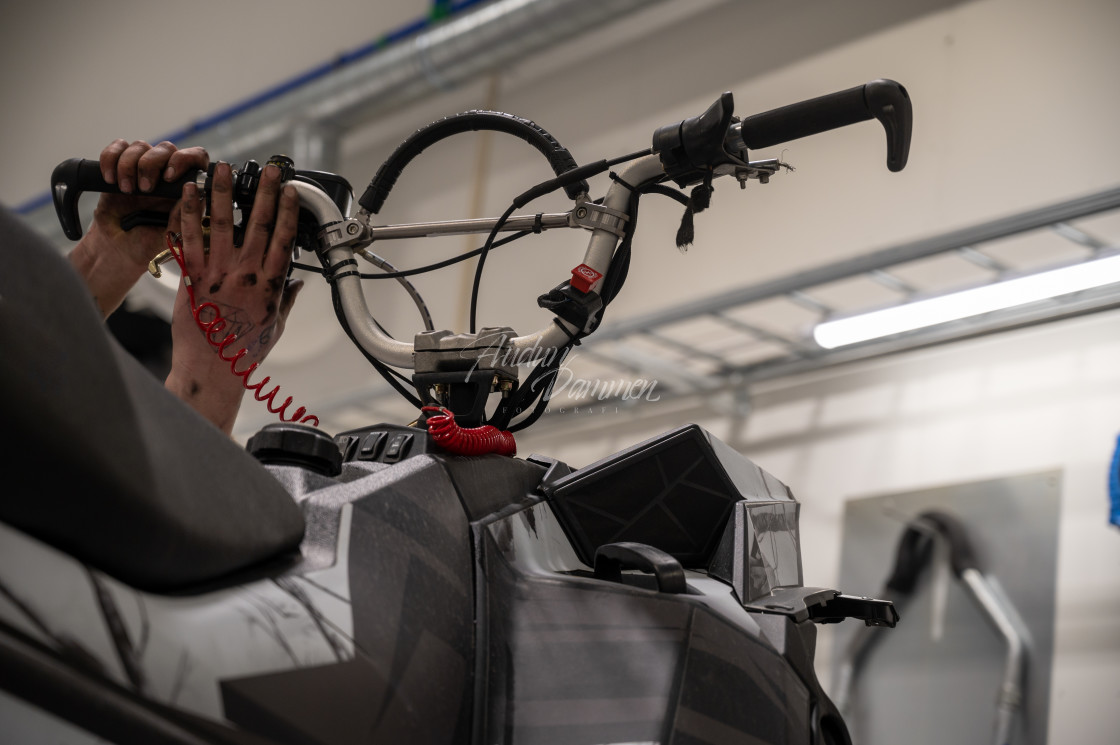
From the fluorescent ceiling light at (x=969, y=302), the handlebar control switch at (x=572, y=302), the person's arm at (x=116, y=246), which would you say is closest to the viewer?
the handlebar control switch at (x=572, y=302)

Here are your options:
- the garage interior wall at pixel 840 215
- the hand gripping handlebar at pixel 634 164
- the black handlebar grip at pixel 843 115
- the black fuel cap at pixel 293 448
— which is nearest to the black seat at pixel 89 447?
the black fuel cap at pixel 293 448

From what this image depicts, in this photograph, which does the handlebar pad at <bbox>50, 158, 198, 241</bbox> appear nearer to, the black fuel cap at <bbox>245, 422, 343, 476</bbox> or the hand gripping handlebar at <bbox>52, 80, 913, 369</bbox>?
the hand gripping handlebar at <bbox>52, 80, 913, 369</bbox>

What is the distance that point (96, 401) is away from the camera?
400 mm

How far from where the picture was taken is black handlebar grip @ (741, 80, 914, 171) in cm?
65

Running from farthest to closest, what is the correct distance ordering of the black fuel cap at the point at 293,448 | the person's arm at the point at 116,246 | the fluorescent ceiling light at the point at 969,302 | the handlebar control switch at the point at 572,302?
the fluorescent ceiling light at the point at 969,302
the person's arm at the point at 116,246
the handlebar control switch at the point at 572,302
the black fuel cap at the point at 293,448

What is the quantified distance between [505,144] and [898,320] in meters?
1.74

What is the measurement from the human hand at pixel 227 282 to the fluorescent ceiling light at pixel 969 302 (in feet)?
4.86

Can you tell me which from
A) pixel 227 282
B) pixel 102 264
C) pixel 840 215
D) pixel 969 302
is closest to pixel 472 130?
pixel 227 282

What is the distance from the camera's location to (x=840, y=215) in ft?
8.23

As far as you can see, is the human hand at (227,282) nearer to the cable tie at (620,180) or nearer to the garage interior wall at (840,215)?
the cable tie at (620,180)

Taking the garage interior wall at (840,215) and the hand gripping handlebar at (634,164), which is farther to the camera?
the garage interior wall at (840,215)

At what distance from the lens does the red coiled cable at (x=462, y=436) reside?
0.62 m

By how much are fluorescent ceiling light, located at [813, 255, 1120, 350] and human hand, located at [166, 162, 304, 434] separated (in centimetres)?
148

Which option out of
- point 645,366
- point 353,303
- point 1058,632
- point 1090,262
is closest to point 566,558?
point 353,303
